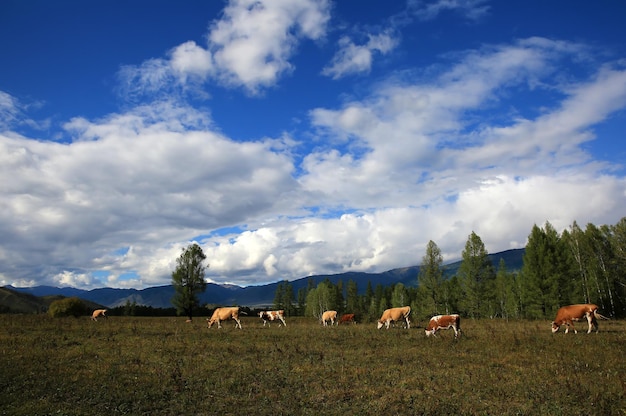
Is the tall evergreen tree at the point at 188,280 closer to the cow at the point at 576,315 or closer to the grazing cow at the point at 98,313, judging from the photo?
the grazing cow at the point at 98,313

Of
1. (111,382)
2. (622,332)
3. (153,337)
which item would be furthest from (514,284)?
(111,382)

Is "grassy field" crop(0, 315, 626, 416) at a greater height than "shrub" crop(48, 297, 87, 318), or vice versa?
"shrub" crop(48, 297, 87, 318)

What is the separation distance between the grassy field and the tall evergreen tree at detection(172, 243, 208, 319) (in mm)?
37365

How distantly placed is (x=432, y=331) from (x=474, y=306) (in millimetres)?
31886

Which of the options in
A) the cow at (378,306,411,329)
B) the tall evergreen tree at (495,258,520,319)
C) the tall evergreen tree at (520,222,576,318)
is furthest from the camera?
the tall evergreen tree at (495,258,520,319)

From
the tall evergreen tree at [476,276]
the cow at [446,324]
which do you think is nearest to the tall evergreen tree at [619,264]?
the tall evergreen tree at [476,276]

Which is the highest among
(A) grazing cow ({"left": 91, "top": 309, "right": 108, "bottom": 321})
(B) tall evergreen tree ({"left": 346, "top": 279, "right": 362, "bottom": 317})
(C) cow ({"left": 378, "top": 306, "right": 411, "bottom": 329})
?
(A) grazing cow ({"left": 91, "top": 309, "right": 108, "bottom": 321})

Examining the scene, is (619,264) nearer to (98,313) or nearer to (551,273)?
(551,273)

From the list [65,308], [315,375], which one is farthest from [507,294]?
[65,308]

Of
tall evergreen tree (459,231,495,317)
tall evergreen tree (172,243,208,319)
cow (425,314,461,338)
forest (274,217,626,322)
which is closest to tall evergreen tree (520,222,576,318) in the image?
forest (274,217,626,322)

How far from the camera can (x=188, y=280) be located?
60.8m

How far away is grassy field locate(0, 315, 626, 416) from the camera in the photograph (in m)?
11.5

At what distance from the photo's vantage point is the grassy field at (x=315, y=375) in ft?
37.8

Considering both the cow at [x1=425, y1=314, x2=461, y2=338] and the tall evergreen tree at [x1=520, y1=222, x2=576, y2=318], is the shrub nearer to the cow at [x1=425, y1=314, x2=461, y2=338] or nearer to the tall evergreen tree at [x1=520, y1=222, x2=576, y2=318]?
the cow at [x1=425, y1=314, x2=461, y2=338]
